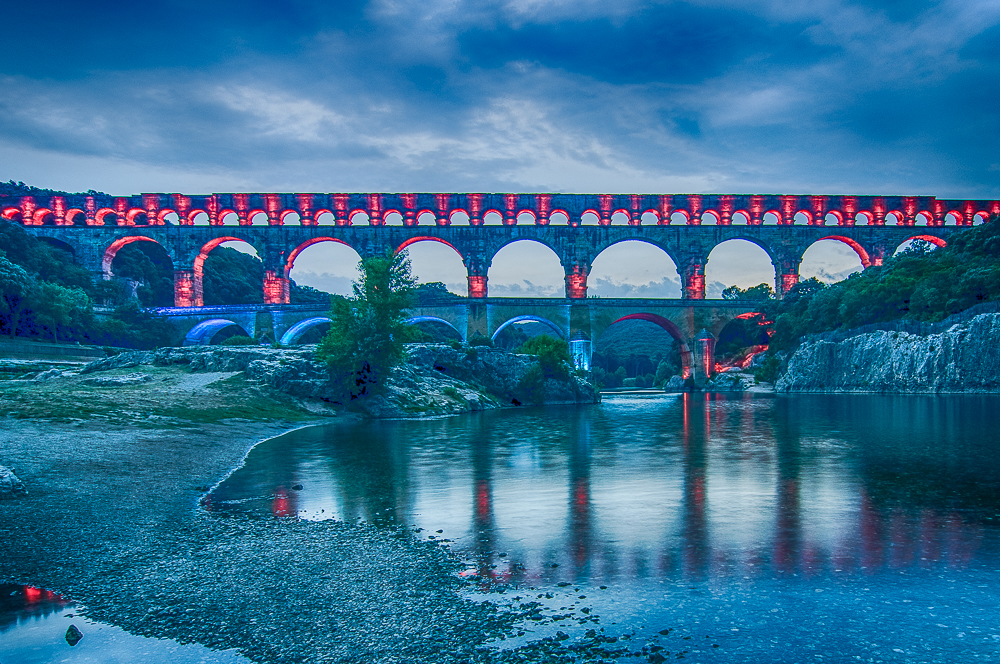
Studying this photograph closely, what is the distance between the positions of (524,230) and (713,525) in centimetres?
6715

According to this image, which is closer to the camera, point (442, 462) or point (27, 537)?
point (27, 537)

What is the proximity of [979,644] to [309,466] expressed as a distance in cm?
1328

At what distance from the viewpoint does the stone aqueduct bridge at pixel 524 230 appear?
67562 mm

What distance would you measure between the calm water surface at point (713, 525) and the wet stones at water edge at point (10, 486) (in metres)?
3.03

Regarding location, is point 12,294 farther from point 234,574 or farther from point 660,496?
point 660,496

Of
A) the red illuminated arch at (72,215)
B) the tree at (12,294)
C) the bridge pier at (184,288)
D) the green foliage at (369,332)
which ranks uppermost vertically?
the red illuminated arch at (72,215)

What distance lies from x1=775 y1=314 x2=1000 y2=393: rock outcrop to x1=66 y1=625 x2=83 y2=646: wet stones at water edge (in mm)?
51916

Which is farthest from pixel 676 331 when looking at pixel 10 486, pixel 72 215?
pixel 72 215

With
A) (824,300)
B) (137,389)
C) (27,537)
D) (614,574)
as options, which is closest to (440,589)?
(614,574)

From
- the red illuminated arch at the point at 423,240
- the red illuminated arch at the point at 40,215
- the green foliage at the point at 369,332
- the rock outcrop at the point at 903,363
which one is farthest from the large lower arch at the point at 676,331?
the red illuminated arch at the point at 40,215

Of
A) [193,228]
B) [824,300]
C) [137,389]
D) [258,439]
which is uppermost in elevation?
[193,228]

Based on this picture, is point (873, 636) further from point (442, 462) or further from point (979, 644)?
point (442, 462)

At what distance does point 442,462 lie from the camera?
15.5 m

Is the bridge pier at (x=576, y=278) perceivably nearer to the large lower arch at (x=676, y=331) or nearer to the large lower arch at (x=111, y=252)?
the large lower arch at (x=676, y=331)
